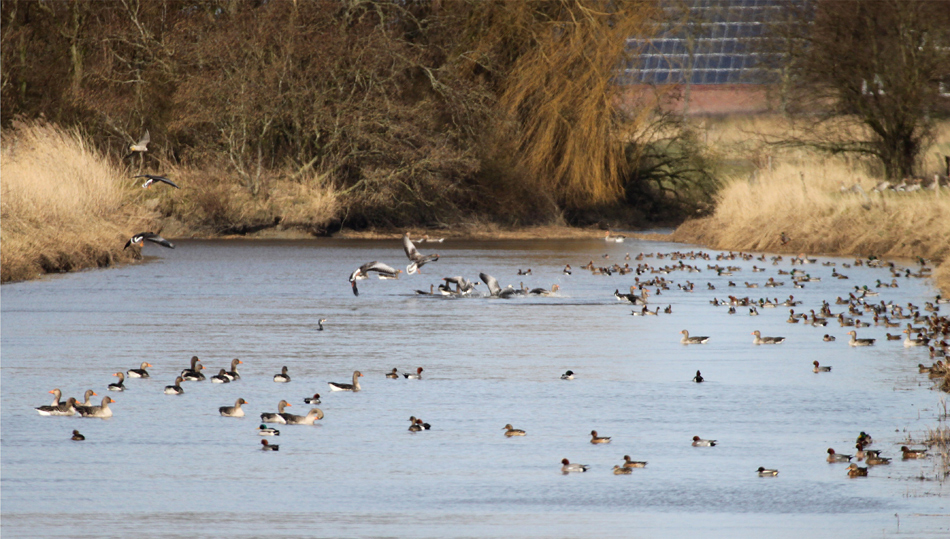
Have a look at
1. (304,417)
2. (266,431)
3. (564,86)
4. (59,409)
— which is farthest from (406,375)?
(564,86)

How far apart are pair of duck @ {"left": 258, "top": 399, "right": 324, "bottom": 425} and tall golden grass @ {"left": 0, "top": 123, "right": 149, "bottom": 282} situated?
579 inches

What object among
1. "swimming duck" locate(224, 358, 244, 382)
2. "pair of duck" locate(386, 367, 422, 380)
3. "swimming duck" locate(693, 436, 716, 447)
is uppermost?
"swimming duck" locate(693, 436, 716, 447)

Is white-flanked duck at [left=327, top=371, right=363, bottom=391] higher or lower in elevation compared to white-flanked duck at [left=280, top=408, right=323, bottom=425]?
higher

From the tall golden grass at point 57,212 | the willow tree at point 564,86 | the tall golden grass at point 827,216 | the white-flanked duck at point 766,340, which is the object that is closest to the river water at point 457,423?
the white-flanked duck at point 766,340

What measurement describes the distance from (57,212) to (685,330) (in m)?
15.6

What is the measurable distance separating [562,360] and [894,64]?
23661mm

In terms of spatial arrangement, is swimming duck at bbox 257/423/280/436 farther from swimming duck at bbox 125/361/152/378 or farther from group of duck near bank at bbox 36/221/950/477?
swimming duck at bbox 125/361/152/378

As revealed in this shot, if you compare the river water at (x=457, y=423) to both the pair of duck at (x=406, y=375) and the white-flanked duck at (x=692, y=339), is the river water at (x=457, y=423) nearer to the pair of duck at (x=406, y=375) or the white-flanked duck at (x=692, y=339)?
the pair of duck at (x=406, y=375)

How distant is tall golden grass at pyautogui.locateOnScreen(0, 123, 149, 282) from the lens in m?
25.9

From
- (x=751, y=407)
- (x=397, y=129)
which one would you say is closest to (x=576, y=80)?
(x=397, y=129)

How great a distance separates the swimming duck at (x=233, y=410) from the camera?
11876 mm

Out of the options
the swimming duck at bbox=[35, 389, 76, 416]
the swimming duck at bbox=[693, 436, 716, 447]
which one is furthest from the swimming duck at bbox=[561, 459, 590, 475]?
the swimming duck at bbox=[35, 389, 76, 416]

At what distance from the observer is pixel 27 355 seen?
50.4 feet

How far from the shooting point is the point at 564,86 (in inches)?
1679
